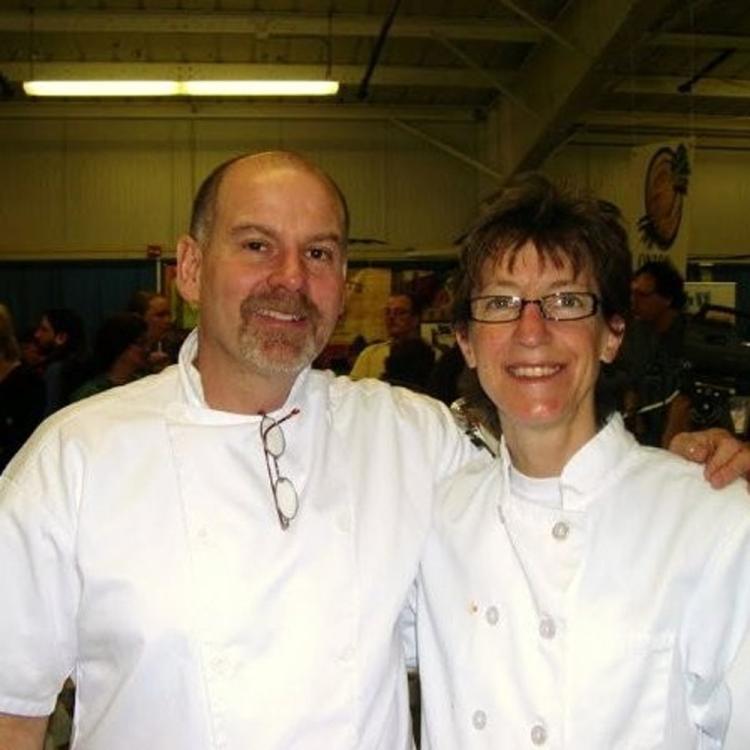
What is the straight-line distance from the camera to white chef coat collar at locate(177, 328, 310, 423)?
4.85ft

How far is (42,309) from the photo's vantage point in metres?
9.31

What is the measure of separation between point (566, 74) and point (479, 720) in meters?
6.12

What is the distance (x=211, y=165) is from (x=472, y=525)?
857cm

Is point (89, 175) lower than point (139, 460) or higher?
higher

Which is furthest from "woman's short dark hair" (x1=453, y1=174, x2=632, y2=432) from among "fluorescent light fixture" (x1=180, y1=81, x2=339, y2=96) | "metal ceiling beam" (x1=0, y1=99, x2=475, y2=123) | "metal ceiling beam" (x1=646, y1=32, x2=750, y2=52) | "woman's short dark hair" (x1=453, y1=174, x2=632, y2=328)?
"metal ceiling beam" (x1=0, y1=99, x2=475, y2=123)

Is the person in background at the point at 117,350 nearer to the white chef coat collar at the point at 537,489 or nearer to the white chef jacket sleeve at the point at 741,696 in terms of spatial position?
the white chef coat collar at the point at 537,489

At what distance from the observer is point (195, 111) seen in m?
9.21

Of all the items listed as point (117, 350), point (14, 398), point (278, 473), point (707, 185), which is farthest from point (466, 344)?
point (707, 185)

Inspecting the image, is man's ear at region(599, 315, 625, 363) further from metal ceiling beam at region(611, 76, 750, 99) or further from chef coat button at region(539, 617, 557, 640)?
metal ceiling beam at region(611, 76, 750, 99)

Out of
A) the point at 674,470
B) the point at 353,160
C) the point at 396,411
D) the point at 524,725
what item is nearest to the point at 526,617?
the point at 524,725

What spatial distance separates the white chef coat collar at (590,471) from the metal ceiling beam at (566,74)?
4.24 meters

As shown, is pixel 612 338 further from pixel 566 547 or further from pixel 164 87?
pixel 164 87

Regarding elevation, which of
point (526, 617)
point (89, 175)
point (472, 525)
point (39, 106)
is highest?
point (39, 106)

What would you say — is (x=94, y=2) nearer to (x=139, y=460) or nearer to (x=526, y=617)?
(x=139, y=460)
